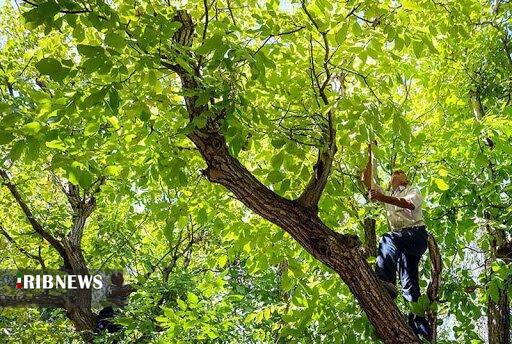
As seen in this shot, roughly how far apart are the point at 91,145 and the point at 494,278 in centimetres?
379

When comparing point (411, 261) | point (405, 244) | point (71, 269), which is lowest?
point (411, 261)

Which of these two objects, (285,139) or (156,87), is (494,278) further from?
(156,87)

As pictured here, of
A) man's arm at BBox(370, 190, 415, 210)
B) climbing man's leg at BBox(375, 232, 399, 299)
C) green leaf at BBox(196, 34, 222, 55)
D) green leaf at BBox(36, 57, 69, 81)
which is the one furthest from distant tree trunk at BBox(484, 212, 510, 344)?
green leaf at BBox(36, 57, 69, 81)

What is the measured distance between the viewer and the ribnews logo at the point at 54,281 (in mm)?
9555

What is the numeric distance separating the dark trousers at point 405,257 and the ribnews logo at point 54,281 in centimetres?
668

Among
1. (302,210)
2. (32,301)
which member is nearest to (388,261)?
(302,210)

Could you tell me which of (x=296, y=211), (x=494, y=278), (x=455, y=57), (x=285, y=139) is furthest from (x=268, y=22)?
(x=455, y=57)

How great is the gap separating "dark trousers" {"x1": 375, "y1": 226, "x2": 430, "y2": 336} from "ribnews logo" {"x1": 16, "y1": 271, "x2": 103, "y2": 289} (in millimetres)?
6679

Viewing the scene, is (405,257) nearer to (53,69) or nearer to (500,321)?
(500,321)

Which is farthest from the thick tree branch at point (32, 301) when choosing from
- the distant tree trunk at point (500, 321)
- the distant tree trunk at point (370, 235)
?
the distant tree trunk at point (500, 321)

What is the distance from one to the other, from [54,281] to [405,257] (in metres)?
7.49

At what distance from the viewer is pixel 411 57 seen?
21.1 feet

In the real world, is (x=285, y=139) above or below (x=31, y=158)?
above

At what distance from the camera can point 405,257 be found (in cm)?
493
